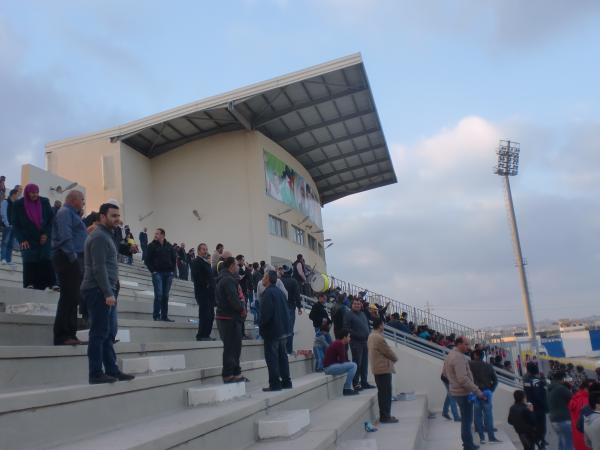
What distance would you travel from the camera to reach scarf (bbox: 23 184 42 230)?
6148 millimetres

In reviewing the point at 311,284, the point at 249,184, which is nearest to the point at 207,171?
the point at 249,184

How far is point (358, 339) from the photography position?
1028 centimetres

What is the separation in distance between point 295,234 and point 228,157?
18.6 feet

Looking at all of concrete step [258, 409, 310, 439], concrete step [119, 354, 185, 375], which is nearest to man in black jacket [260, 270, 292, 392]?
concrete step [258, 409, 310, 439]

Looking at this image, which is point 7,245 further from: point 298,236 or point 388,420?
point 298,236

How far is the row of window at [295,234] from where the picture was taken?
87.6 feet

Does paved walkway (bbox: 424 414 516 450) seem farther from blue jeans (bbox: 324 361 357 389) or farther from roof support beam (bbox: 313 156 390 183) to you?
roof support beam (bbox: 313 156 390 183)

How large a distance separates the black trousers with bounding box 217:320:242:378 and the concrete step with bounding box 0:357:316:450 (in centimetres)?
50

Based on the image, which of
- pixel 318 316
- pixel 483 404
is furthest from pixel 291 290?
pixel 483 404

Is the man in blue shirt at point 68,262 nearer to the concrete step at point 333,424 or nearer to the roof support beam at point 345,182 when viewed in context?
the concrete step at point 333,424

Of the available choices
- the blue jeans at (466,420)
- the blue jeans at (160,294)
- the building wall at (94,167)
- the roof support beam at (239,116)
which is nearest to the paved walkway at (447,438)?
the blue jeans at (466,420)

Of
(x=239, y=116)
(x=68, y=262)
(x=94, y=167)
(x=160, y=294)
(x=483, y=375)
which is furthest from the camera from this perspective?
(x=239, y=116)

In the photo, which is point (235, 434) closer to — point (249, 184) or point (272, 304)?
point (272, 304)

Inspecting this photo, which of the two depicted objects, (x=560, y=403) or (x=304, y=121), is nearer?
(x=560, y=403)
